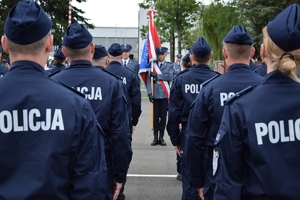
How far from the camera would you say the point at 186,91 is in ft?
19.3

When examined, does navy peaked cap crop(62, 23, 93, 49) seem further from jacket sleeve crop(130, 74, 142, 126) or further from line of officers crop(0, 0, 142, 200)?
jacket sleeve crop(130, 74, 142, 126)

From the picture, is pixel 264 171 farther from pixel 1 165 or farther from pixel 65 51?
pixel 65 51

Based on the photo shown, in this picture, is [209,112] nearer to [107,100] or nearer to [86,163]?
[107,100]

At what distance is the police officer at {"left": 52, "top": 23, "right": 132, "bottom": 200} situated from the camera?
4073 mm

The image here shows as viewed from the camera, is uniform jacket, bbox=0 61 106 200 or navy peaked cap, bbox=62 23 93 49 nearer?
uniform jacket, bbox=0 61 106 200

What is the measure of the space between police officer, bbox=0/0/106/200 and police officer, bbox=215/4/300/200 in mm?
763

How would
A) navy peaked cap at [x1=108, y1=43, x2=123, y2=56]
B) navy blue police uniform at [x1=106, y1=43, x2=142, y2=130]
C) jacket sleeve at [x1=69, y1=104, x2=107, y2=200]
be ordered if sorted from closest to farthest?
jacket sleeve at [x1=69, y1=104, x2=107, y2=200] < navy peaked cap at [x1=108, y1=43, x2=123, y2=56] < navy blue police uniform at [x1=106, y1=43, x2=142, y2=130]

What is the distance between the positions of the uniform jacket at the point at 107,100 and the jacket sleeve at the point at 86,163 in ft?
5.08

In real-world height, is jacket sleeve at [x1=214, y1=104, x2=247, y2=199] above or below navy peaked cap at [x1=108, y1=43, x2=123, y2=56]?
below

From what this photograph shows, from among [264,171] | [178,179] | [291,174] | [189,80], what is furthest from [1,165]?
[178,179]

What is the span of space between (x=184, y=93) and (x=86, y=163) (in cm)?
356

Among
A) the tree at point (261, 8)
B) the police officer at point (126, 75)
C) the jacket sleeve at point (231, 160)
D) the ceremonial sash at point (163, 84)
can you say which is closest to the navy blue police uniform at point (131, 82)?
the police officer at point (126, 75)

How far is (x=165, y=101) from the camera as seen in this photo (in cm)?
1088

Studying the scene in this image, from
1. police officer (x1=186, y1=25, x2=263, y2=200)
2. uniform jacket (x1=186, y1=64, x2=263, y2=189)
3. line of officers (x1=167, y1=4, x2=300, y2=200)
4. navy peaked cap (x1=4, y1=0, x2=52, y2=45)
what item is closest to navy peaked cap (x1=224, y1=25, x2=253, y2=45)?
police officer (x1=186, y1=25, x2=263, y2=200)
